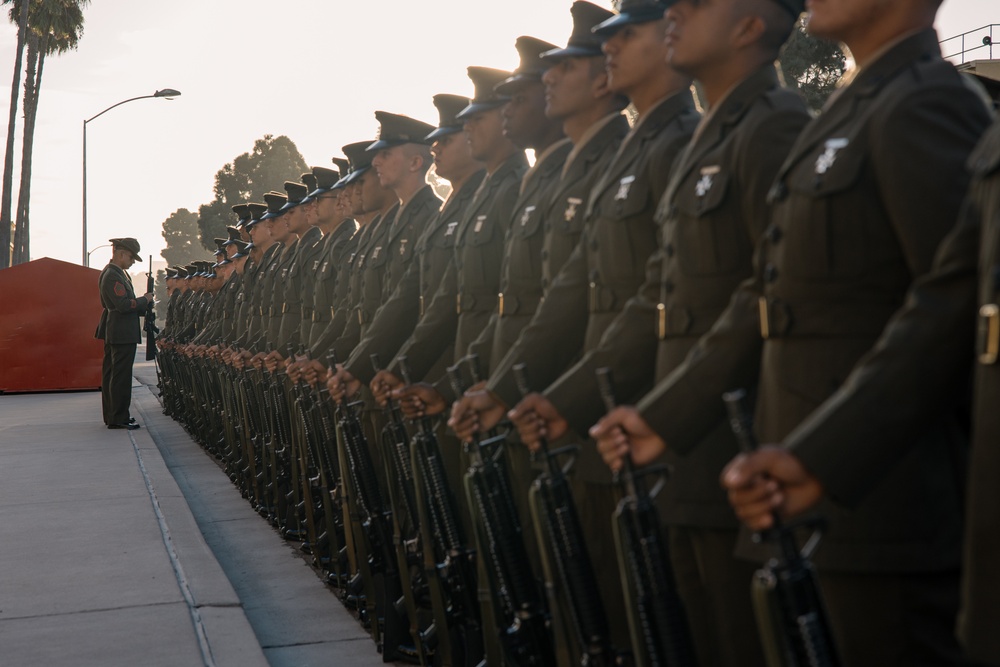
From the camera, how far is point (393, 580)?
5.94 m

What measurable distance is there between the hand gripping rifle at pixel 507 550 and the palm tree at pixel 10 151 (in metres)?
34.5

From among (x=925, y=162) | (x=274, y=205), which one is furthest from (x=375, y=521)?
(x=274, y=205)

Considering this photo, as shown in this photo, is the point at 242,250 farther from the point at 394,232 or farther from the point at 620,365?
the point at 620,365

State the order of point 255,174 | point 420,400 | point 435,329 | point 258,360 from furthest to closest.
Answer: point 255,174 < point 258,360 < point 435,329 < point 420,400

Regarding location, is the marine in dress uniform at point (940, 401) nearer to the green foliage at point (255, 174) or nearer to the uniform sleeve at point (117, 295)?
the uniform sleeve at point (117, 295)

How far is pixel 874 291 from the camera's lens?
265 centimetres

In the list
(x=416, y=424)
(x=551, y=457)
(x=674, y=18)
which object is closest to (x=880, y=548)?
(x=551, y=457)

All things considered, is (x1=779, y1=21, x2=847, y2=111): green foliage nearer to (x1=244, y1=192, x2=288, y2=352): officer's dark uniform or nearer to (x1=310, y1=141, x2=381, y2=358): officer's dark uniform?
(x1=244, y1=192, x2=288, y2=352): officer's dark uniform

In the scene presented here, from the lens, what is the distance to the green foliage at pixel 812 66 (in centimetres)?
1830

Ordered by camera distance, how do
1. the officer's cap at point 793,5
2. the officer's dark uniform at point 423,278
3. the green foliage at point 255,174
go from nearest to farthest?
the officer's cap at point 793,5 → the officer's dark uniform at point 423,278 → the green foliage at point 255,174

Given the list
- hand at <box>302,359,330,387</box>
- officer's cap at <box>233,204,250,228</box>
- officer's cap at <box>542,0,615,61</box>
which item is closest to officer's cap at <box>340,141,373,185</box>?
hand at <box>302,359,330,387</box>

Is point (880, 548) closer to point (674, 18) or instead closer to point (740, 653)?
point (740, 653)

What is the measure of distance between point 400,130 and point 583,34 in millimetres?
3251

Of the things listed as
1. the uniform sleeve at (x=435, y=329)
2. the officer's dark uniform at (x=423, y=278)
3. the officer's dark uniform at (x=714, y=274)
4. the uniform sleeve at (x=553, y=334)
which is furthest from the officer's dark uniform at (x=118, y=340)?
the officer's dark uniform at (x=714, y=274)
